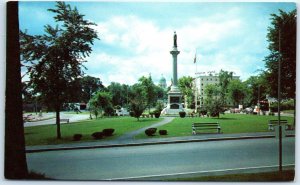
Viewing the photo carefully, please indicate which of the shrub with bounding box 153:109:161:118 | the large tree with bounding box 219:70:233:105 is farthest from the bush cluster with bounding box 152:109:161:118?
the large tree with bounding box 219:70:233:105

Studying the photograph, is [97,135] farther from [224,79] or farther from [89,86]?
[224,79]

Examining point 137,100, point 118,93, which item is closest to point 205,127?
point 137,100

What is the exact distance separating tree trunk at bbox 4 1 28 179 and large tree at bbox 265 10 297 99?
15.7 feet

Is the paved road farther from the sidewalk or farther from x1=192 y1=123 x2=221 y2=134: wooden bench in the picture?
x1=192 y1=123 x2=221 y2=134: wooden bench

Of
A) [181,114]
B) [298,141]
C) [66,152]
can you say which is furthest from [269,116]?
[66,152]

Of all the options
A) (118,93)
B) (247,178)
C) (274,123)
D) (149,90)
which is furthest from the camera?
(149,90)

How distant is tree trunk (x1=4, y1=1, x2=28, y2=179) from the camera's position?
6.18 metres

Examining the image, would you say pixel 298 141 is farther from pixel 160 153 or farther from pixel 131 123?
pixel 131 123

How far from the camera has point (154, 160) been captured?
6.67 m

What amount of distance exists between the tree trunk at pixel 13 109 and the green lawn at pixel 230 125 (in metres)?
2.50

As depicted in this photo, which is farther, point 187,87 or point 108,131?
point 187,87

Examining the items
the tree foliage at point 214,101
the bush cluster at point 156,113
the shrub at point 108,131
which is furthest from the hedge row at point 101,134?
the tree foliage at point 214,101

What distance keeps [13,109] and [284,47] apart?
16.9ft

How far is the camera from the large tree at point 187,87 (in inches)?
296
